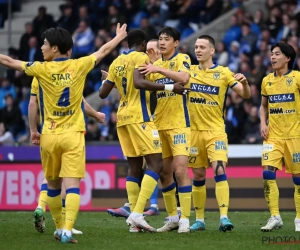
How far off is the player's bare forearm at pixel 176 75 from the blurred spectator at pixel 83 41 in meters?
13.3

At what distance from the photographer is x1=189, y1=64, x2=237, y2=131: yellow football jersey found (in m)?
11.9

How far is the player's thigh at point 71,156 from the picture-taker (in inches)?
384

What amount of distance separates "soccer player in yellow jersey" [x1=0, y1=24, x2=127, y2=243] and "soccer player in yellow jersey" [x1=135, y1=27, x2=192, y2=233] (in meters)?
1.48

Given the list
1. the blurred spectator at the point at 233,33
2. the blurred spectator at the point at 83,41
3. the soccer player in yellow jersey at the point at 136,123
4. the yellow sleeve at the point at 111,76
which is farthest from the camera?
the blurred spectator at the point at 83,41

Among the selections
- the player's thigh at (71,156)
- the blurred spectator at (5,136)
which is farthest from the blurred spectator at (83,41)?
the player's thigh at (71,156)

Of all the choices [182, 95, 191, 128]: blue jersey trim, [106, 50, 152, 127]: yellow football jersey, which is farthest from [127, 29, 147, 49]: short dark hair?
[182, 95, 191, 128]: blue jersey trim

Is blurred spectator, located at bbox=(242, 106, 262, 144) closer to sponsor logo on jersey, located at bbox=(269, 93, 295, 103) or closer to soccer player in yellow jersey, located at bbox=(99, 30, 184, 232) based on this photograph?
sponsor logo on jersey, located at bbox=(269, 93, 295, 103)

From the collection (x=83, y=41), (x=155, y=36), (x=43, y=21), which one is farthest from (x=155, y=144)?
(x=43, y=21)

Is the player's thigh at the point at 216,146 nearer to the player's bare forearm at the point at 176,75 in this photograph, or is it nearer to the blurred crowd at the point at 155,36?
the player's bare forearm at the point at 176,75

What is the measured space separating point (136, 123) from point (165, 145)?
2.46ft

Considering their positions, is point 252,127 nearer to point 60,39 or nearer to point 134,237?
point 134,237

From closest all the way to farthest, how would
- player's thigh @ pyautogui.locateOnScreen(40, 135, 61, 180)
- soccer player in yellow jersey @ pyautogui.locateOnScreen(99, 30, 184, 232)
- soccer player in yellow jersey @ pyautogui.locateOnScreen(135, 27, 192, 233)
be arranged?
1. player's thigh @ pyautogui.locateOnScreen(40, 135, 61, 180)
2. soccer player in yellow jersey @ pyautogui.locateOnScreen(99, 30, 184, 232)
3. soccer player in yellow jersey @ pyautogui.locateOnScreen(135, 27, 192, 233)

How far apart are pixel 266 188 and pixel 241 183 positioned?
4.90 metres

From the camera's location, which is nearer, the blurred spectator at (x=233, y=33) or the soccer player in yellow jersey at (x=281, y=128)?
the soccer player in yellow jersey at (x=281, y=128)
